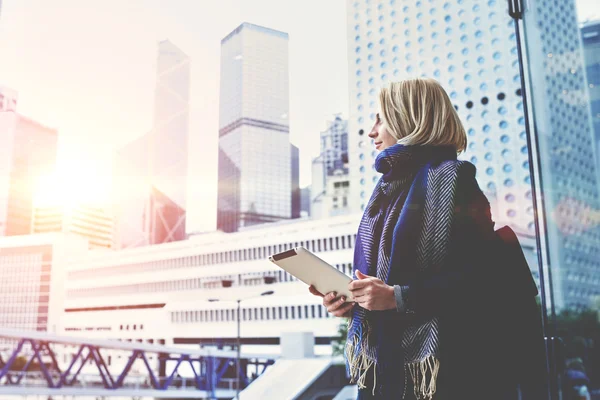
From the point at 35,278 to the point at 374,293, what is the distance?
24065 mm

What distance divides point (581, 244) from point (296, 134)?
59.1ft

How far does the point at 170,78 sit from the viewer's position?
37.6m

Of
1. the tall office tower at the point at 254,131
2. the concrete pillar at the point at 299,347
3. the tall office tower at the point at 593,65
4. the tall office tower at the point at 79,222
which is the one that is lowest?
the concrete pillar at the point at 299,347

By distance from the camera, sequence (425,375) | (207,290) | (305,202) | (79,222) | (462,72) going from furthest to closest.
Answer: (305,202) → (79,222) → (207,290) → (462,72) → (425,375)

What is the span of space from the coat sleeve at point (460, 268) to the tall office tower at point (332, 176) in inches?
980

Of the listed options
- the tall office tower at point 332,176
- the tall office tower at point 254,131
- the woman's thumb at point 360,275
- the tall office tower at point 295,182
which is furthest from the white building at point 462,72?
the woman's thumb at point 360,275

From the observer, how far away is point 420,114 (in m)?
0.62

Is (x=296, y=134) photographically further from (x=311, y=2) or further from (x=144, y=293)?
(x=144, y=293)

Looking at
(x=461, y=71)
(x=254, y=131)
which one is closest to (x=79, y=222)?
(x=254, y=131)

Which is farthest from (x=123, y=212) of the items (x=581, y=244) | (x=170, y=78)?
(x=581, y=244)

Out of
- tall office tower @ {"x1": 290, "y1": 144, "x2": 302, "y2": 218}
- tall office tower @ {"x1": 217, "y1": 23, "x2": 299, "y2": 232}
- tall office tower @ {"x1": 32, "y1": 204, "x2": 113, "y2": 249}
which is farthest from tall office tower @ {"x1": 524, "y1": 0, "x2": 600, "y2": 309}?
tall office tower @ {"x1": 290, "y1": 144, "x2": 302, "y2": 218}

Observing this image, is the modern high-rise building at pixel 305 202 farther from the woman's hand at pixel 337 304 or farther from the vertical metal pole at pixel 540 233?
the woman's hand at pixel 337 304

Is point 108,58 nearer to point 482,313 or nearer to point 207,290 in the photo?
point 207,290

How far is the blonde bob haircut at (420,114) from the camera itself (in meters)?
0.61
